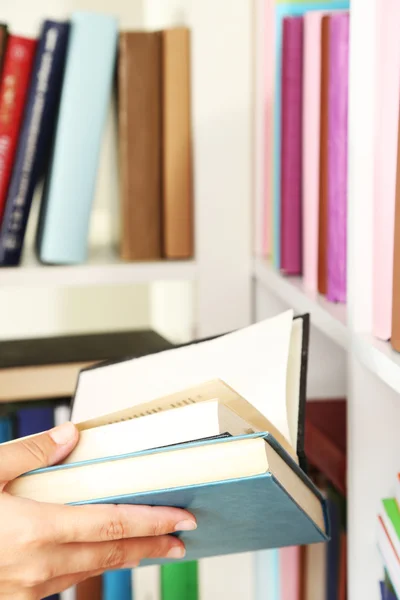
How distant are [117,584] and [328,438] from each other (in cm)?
38

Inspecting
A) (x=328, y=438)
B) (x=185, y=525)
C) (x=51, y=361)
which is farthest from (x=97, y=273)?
(x=185, y=525)

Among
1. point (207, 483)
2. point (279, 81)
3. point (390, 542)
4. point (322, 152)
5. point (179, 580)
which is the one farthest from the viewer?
point (179, 580)

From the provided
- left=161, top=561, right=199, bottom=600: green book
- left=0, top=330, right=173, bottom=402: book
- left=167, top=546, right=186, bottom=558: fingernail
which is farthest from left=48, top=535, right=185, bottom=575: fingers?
left=161, top=561, right=199, bottom=600: green book

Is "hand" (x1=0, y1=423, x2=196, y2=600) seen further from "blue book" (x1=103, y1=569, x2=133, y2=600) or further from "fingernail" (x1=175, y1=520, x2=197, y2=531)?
"blue book" (x1=103, y1=569, x2=133, y2=600)

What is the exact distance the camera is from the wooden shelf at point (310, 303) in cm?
63

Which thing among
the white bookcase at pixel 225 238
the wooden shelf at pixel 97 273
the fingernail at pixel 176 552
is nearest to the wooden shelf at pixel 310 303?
the white bookcase at pixel 225 238

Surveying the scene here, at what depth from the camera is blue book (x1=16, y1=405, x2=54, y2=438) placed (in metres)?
0.97

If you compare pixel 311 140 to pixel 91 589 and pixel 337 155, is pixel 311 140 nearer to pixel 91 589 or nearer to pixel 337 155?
pixel 337 155

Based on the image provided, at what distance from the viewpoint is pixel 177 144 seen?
957 millimetres

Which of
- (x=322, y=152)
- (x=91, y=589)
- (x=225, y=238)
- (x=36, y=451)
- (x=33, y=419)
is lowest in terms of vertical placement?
(x=91, y=589)

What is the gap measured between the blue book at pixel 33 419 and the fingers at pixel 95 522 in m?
0.46

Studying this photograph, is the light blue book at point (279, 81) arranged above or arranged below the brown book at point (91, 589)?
above

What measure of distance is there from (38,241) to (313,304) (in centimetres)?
45

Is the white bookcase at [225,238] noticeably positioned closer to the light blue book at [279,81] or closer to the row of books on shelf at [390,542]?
the light blue book at [279,81]
